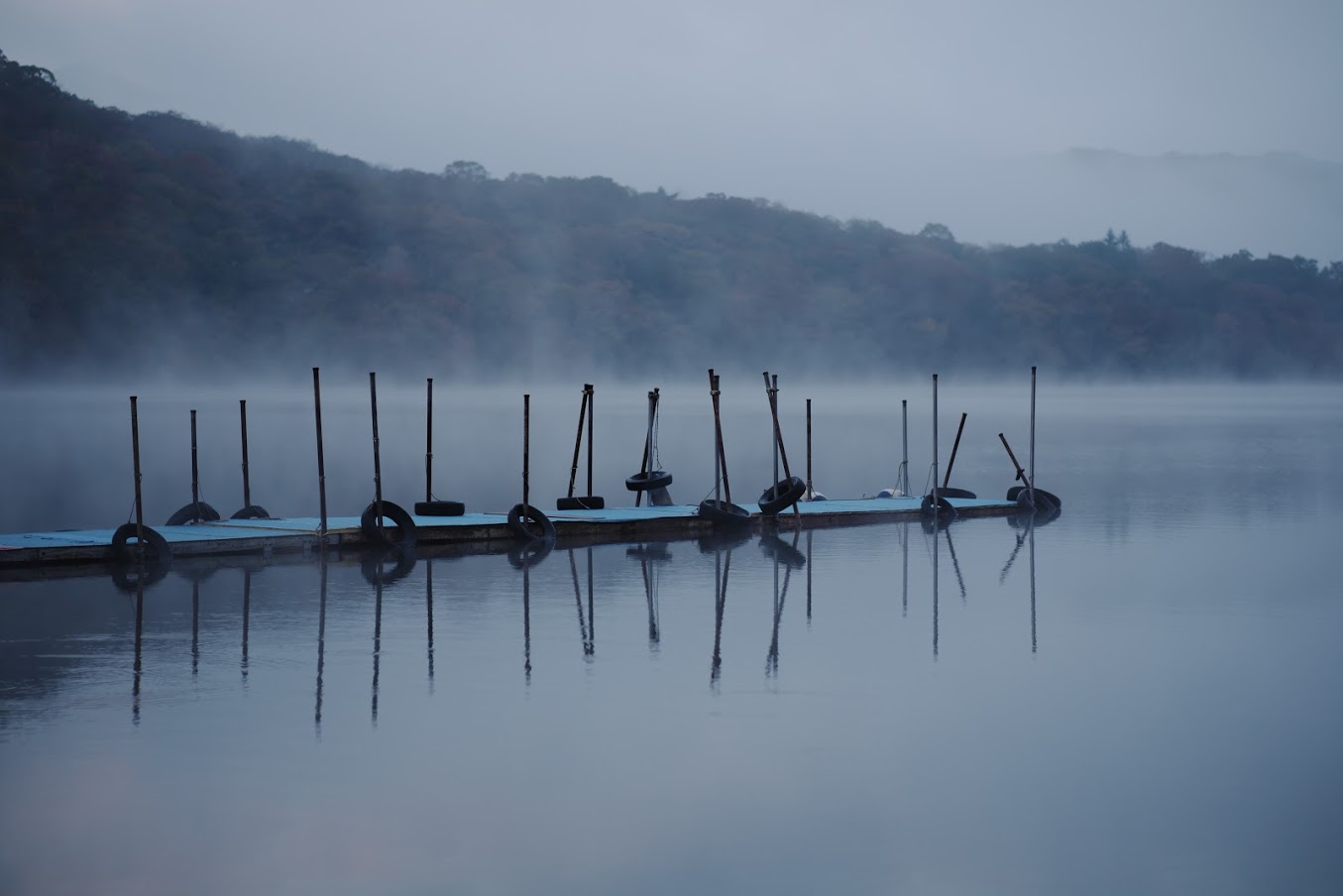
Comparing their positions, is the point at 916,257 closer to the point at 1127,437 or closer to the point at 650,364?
the point at 650,364

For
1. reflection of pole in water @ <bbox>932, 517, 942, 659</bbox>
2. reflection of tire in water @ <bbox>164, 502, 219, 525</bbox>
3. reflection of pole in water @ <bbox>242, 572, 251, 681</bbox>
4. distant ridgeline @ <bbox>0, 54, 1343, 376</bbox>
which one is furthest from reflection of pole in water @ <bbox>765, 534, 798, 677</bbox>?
distant ridgeline @ <bbox>0, 54, 1343, 376</bbox>

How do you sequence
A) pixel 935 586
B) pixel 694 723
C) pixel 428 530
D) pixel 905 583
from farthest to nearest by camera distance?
pixel 428 530
pixel 905 583
pixel 935 586
pixel 694 723

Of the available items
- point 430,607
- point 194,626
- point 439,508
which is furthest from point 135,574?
point 439,508

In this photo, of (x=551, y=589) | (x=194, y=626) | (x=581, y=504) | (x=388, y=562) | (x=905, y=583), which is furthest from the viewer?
(x=581, y=504)

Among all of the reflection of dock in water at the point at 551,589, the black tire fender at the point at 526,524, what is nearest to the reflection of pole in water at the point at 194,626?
the reflection of dock in water at the point at 551,589

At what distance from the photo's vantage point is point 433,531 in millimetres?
15812

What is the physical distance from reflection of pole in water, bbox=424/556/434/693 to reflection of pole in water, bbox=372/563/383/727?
0.30 meters

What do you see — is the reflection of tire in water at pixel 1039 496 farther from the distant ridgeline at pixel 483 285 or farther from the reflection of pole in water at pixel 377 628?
the distant ridgeline at pixel 483 285

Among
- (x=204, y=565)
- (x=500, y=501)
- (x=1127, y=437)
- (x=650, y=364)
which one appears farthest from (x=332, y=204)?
(x=204, y=565)

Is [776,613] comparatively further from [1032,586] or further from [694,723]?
[694,723]

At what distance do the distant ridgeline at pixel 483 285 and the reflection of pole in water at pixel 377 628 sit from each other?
80766mm

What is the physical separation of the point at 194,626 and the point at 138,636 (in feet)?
1.62

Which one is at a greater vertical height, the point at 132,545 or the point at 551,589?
the point at 132,545

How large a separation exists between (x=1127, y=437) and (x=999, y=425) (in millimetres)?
12666
